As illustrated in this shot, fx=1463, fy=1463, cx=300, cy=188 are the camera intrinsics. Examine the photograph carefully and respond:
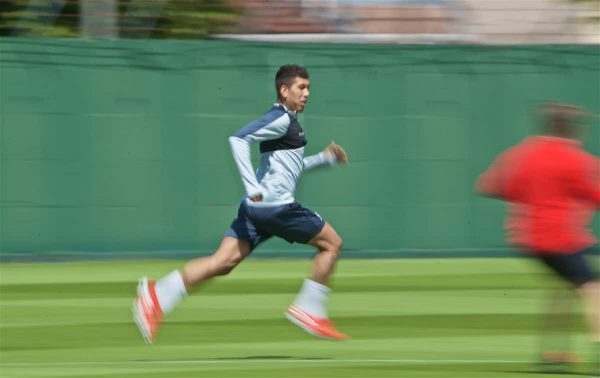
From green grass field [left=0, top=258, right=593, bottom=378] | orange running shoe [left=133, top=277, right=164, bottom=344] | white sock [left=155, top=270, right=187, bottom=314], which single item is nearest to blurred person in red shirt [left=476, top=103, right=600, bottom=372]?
green grass field [left=0, top=258, right=593, bottom=378]

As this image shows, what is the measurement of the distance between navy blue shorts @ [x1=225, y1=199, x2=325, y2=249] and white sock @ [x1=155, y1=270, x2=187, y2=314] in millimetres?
489

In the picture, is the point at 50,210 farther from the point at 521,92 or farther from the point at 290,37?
the point at 521,92

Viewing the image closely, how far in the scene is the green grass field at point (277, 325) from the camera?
8.66 meters

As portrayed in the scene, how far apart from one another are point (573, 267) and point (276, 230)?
2.37 m

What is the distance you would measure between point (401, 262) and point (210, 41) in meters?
3.06

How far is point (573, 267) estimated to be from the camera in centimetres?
830

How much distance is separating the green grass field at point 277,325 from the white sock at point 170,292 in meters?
0.27

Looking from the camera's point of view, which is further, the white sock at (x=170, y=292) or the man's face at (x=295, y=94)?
the man's face at (x=295, y=94)

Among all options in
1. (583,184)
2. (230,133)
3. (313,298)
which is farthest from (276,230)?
(230,133)

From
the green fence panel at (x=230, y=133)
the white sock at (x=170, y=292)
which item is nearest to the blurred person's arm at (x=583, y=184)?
the white sock at (x=170, y=292)

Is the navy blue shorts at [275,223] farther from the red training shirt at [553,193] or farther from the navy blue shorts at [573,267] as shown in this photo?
the navy blue shorts at [573,267]

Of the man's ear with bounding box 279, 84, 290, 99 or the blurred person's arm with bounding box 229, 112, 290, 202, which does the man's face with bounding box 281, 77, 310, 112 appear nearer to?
the man's ear with bounding box 279, 84, 290, 99

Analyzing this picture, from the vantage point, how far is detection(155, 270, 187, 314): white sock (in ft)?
32.0

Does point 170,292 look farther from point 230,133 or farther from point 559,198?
point 230,133
